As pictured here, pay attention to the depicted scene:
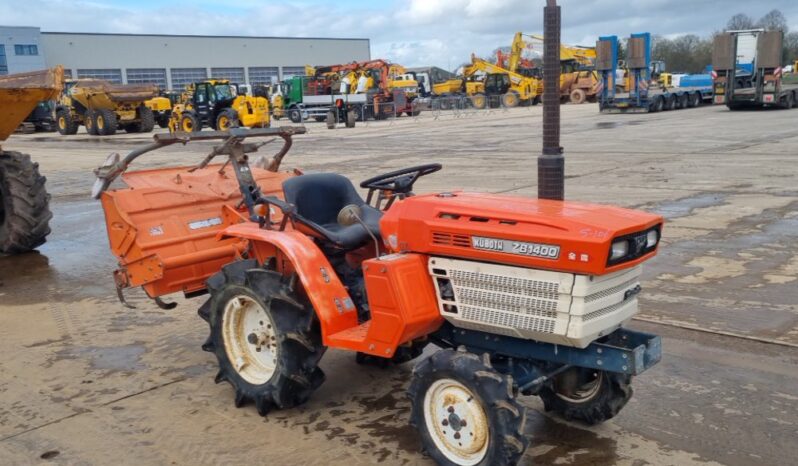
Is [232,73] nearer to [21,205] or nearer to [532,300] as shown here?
[21,205]

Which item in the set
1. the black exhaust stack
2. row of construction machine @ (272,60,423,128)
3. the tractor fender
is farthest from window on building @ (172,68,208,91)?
the tractor fender

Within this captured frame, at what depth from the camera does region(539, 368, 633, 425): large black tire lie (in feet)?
11.4

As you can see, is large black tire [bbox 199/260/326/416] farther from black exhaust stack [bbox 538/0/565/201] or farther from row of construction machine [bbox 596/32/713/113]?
row of construction machine [bbox 596/32/713/113]

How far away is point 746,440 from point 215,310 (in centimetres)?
269

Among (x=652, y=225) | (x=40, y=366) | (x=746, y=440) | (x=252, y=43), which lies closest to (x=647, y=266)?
(x=746, y=440)

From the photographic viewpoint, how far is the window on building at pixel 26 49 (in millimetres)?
65938

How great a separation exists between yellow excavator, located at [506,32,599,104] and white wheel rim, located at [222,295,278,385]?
129 ft

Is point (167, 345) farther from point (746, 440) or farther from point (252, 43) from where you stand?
point (252, 43)

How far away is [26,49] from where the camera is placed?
66.9 meters

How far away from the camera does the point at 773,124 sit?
20.9 m

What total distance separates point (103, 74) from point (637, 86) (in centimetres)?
5863

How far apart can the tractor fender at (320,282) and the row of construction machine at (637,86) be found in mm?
26812

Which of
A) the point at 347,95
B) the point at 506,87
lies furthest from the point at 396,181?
the point at 506,87

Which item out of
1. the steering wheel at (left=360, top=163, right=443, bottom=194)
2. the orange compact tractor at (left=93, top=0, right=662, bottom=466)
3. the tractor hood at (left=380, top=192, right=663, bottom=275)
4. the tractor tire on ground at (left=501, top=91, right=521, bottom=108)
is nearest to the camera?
the tractor hood at (left=380, top=192, right=663, bottom=275)
